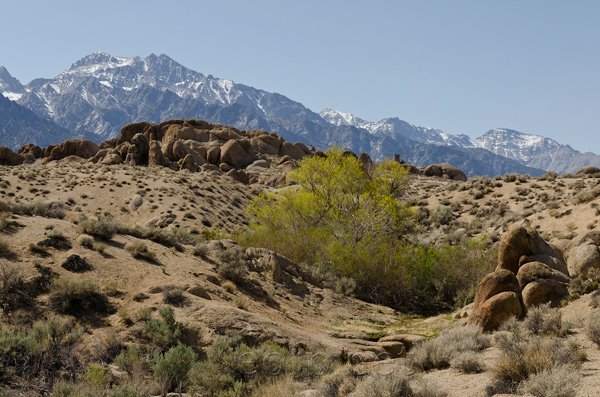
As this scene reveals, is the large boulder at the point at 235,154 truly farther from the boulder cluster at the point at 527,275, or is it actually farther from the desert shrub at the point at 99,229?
the boulder cluster at the point at 527,275

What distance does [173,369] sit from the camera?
24.6ft

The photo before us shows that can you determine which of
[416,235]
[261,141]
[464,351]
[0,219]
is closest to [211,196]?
[416,235]

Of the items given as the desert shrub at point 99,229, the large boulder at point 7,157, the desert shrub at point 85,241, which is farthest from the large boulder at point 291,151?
the desert shrub at point 85,241

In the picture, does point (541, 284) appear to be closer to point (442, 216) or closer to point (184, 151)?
point (442, 216)

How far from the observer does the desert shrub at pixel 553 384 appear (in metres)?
5.29

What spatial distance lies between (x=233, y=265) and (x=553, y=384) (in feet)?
40.6

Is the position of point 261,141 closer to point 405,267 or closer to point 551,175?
point 551,175

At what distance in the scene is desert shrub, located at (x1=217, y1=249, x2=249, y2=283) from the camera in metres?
15.5

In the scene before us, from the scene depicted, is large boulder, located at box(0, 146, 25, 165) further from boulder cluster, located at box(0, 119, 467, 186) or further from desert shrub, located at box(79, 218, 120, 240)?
desert shrub, located at box(79, 218, 120, 240)

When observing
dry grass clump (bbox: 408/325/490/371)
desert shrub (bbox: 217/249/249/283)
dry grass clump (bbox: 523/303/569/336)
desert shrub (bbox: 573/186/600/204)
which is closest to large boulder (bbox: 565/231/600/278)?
dry grass clump (bbox: 523/303/569/336)

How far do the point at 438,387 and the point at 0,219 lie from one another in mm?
13760

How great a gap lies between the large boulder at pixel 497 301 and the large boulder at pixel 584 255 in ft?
9.72

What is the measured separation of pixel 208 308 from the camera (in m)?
11.4

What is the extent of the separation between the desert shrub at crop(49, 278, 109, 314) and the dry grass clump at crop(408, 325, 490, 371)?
780 centimetres
